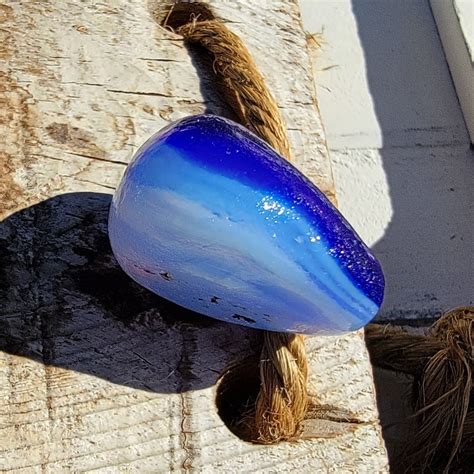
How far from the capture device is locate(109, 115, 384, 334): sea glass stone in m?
0.84

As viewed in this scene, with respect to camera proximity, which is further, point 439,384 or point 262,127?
point 439,384

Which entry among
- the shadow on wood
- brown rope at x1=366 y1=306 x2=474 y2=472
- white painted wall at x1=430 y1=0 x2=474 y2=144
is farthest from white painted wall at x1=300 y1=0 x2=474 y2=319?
the shadow on wood

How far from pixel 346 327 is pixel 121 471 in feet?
0.87

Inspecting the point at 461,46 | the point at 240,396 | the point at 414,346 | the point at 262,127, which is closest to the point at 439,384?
the point at 414,346

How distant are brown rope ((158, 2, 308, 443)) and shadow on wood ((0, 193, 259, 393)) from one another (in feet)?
0.19

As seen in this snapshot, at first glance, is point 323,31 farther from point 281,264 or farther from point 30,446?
point 30,446

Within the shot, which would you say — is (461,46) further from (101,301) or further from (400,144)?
(101,301)

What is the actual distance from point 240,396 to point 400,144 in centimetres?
58

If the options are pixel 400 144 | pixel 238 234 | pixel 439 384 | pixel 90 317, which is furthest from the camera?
pixel 400 144

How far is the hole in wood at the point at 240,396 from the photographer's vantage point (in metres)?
1.00

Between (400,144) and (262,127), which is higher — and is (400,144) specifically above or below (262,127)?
below

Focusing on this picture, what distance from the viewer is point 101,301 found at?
1.01 meters

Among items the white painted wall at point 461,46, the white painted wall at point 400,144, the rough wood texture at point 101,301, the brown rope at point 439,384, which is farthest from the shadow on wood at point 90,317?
the white painted wall at point 461,46

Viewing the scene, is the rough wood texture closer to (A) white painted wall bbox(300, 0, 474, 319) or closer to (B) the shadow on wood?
(B) the shadow on wood
